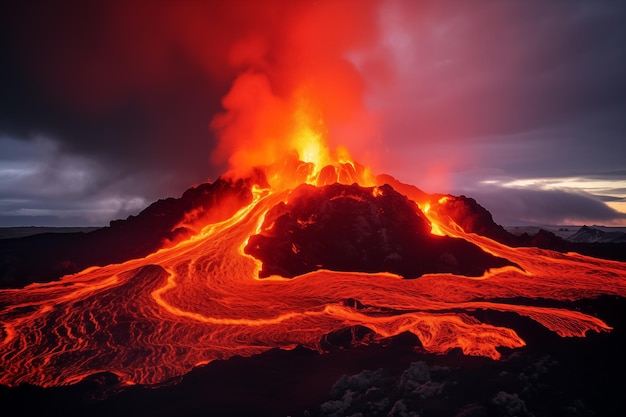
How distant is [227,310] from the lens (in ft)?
99.7

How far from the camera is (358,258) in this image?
39875mm

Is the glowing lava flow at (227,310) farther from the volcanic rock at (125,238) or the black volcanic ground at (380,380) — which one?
the volcanic rock at (125,238)

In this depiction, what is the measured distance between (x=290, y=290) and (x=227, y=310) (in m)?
5.55

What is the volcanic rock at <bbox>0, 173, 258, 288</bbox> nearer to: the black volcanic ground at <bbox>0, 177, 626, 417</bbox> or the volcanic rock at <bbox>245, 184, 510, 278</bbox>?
the black volcanic ground at <bbox>0, 177, 626, 417</bbox>

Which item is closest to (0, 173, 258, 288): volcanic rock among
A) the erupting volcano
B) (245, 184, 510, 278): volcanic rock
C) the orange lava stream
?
the erupting volcano

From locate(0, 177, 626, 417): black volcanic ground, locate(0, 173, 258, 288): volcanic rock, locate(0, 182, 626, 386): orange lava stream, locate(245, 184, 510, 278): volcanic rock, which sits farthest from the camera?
locate(0, 173, 258, 288): volcanic rock

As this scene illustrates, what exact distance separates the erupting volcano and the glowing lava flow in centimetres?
13

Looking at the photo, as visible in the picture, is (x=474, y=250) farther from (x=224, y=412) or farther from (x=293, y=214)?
(x=224, y=412)

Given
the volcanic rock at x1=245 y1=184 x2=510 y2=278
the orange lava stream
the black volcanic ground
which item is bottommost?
the black volcanic ground

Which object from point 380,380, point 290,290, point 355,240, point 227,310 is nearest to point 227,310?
point 227,310

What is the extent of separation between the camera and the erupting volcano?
24.9 meters

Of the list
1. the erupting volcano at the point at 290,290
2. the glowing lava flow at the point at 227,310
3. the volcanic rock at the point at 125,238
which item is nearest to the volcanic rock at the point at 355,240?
the erupting volcano at the point at 290,290

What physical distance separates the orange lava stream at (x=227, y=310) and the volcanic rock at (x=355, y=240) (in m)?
1.67

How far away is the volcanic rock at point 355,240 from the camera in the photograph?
38.8 metres
